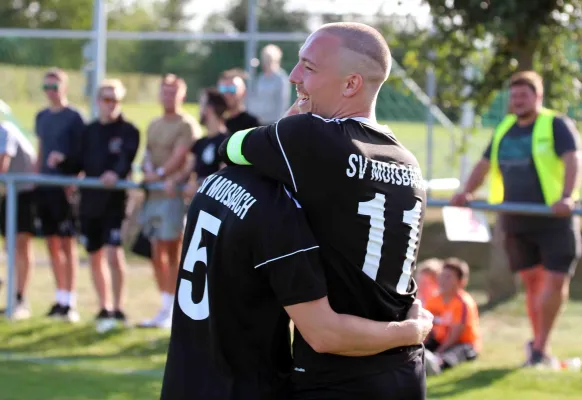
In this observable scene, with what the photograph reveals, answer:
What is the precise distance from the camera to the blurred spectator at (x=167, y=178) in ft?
29.2

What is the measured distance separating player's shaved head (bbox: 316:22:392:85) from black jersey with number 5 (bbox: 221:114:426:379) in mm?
140

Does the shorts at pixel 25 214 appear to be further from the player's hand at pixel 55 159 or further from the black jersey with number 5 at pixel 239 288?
the black jersey with number 5 at pixel 239 288

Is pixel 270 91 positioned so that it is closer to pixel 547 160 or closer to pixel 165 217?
pixel 165 217

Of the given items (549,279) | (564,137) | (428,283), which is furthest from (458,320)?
(564,137)

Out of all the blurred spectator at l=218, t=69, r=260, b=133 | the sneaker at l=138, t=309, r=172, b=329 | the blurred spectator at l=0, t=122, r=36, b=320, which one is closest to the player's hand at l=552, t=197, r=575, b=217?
the blurred spectator at l=218, t=69, r=260, b=133

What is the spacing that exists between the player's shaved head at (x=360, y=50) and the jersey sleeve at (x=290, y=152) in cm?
20

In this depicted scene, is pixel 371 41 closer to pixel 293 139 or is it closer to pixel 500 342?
pixel 293 139

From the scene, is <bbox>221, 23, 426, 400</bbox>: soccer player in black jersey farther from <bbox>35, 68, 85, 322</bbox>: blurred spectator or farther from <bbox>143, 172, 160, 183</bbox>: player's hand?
<bbox>35, 68, 85, 322</bbox>: blurred spectator

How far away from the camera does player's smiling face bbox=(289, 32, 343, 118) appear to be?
2.82 metres

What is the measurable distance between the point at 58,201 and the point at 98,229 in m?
0.67

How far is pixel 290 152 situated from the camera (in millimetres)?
2750

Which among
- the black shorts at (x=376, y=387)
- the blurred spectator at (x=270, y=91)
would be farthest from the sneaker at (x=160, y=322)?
the black shorts at (x=376, y=387)

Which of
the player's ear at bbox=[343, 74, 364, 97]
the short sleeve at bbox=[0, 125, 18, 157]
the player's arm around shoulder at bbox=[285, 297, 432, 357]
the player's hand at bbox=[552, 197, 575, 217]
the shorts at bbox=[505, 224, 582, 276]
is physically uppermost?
the short sleeve at bbox=[0, 125, 18, 157]

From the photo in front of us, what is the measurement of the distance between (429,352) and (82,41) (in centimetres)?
1172
